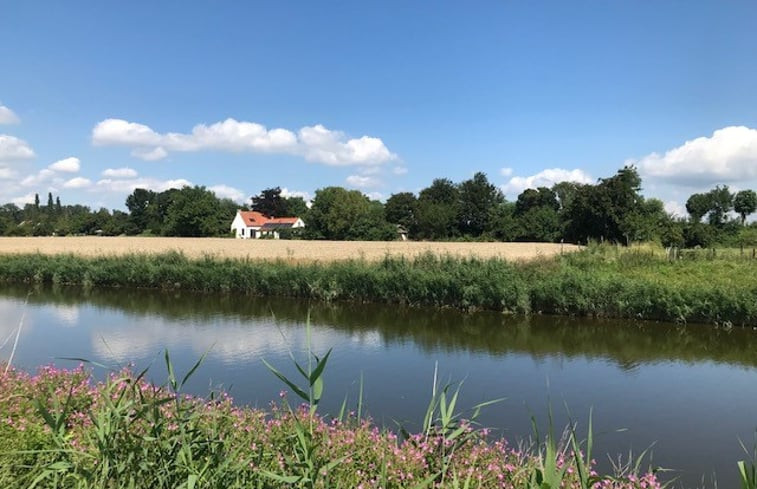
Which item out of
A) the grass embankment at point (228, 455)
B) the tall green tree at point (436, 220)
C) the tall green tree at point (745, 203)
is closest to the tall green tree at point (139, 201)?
the tall green tree at point (436, 220)

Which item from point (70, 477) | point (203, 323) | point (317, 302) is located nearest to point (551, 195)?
point (317, 302)

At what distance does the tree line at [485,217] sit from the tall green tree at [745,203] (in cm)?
10

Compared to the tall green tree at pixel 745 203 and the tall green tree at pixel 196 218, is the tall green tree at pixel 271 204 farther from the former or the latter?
the tall green tree at pixel 745 203

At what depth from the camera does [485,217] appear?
222ft

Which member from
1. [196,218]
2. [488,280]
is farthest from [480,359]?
[196,218]

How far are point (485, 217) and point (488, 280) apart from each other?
50.4 metres

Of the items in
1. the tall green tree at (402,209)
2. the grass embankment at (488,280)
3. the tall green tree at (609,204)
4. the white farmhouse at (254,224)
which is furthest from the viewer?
the white farmhouse at (254,224)

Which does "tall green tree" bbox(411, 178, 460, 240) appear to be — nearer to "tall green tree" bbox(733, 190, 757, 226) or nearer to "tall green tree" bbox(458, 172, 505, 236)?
"tall green tree" bbox(458, 172, 505, 236)

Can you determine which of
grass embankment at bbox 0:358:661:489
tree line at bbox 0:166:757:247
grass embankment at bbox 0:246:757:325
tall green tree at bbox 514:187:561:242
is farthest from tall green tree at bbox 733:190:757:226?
grass embankment at bbox 0:358:661:489

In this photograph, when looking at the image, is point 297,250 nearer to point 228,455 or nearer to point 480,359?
point 480,359

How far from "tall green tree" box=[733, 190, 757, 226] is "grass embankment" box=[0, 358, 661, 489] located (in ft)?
236

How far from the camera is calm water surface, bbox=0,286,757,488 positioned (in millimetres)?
7648

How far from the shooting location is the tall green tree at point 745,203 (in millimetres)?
61969

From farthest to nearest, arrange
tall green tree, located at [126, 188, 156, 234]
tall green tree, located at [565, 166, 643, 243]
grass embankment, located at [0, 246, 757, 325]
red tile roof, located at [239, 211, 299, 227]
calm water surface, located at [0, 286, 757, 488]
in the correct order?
1. tall green tree, located at [126, 188, 156, 234]
2. red tile roof, located at [239, 211, 299, 227]
3. tall green tree, located at [565, 166, 643, 243]
4. grass embankment, located at [0, 246, 757, 325]
5. calm water surface, located at [0, 286, 757, 488]
